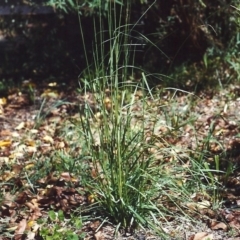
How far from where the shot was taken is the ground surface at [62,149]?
3990mm

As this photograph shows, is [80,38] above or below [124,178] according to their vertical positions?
below

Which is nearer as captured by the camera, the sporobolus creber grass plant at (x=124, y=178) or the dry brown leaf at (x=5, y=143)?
the sporobolus creber grass plant at (x=124, y=178)

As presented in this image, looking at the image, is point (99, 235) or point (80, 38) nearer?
point (99, 235)

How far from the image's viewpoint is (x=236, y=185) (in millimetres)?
4473

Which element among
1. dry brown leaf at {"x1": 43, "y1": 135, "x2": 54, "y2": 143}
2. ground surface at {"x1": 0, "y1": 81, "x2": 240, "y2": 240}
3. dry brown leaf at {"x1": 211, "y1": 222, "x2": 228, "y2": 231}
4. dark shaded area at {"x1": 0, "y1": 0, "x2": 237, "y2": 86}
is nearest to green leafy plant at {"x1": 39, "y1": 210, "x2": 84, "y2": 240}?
ground surface at {"x1": 0, "y1": 81, "x2": 240, "y2": 240}

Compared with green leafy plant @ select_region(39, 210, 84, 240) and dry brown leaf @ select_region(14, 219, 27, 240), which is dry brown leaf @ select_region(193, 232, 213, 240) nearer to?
green leafy plant @ select_region(39, 210, 84, 240)

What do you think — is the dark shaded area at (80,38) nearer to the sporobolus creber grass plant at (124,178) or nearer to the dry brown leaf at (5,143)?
the dry brown leaf at (5,143)

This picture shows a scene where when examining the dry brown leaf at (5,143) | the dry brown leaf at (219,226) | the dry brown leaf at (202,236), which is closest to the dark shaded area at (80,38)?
the dry brown leaf at (5,143)

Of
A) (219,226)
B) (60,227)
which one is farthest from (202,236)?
(60,227)

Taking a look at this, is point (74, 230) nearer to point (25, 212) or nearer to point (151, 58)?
point (25, 212)

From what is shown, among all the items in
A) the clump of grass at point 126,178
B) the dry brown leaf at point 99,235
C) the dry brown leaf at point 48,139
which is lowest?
the dry brown leaf at point 48,139

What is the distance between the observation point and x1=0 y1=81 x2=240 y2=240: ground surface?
3.99 m

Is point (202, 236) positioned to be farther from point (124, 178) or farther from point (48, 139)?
point (48, 139)

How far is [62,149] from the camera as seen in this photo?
5.18 metres
